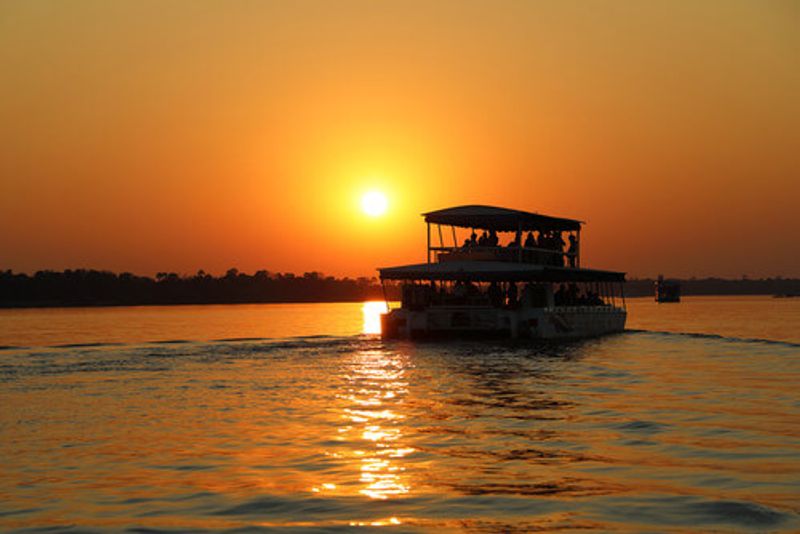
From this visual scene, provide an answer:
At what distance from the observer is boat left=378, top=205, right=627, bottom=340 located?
46750 mm

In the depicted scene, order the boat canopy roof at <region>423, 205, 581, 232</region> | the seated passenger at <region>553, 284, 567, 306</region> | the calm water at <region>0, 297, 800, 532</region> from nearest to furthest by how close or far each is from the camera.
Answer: the calm water at <region>0, 297, 800, 532</region> → the boat canopy roof at <region>423, 205, 581, 232</region> → the seated passenger at <region>553, 284, 567, 306</region>

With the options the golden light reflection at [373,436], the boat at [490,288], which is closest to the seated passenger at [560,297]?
the boat at [490,288]

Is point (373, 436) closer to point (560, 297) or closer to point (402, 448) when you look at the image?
point (402, 448)

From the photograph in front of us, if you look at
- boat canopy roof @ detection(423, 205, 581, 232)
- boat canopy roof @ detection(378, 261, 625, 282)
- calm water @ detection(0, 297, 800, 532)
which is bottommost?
calm water @ detection(0, 297, 800, 532)

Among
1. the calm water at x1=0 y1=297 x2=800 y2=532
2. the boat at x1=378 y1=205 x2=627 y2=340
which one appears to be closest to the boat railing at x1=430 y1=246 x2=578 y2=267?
the boat at x1=378 y1=205 x2=627 y2=340

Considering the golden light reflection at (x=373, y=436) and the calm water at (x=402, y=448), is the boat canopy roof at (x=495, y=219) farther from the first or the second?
the golden light reflection at (x=373, y=436)

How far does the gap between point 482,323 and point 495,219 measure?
696cm

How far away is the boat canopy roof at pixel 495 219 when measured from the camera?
162 feet

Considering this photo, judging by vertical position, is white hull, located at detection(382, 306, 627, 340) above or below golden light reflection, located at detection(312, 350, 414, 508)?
above

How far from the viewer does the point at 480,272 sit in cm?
4656

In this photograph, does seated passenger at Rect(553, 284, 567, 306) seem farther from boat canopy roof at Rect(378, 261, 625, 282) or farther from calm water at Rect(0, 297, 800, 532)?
calm water at Rect(0, 297, 800, 532)

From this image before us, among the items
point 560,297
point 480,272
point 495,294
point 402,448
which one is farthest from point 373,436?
point 560,297

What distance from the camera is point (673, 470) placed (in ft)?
44.6

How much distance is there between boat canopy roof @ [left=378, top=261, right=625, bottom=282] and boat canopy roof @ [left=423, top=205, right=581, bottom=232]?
2477 millimetres
